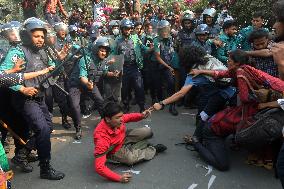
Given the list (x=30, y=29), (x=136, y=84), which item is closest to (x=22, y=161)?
(x=30, y=29)

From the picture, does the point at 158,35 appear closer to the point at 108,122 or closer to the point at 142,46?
the point at 142,46

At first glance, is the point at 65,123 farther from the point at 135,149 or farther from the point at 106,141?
the point at 106,141

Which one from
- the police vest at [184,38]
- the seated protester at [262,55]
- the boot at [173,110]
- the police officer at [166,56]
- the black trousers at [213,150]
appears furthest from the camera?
the police vest at [184,38]

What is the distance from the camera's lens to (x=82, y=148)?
231 inches

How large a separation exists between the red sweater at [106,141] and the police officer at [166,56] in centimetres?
260

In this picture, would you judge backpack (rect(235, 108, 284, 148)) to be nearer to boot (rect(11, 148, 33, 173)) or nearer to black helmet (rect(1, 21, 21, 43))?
boot (rect(11, 148, 33, 173))

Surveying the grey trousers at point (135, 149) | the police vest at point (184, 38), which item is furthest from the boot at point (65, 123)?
the police vest at point (184, 38)

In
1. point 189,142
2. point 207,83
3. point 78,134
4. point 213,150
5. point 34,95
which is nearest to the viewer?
point 34,95

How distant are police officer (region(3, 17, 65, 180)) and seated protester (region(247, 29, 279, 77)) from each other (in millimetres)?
2981

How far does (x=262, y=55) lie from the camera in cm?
529

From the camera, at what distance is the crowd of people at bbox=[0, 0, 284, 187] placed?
453cm

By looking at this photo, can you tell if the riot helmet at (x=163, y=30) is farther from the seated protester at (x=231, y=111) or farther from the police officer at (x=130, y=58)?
the seated protester at (x=231, y=111)

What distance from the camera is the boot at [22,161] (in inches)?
198

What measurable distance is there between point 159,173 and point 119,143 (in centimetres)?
69
